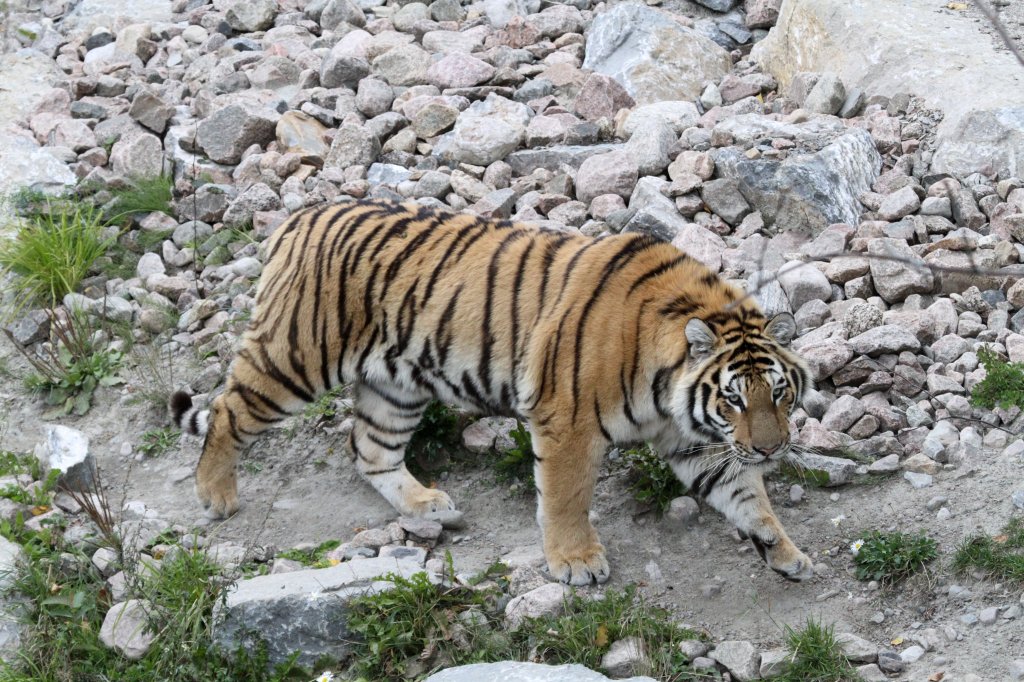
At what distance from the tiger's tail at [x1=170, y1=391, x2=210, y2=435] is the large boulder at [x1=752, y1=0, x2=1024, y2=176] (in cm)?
431

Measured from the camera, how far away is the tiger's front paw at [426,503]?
5160 millimetres

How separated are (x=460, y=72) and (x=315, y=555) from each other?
4.48 meters

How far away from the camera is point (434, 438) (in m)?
5.66

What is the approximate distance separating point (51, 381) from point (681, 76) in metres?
4.65

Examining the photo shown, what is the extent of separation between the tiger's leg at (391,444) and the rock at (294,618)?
93cm

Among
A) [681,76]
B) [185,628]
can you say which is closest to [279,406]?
[185,628]

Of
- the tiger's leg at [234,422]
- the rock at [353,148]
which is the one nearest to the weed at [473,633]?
the tiger's leg at [234,422]

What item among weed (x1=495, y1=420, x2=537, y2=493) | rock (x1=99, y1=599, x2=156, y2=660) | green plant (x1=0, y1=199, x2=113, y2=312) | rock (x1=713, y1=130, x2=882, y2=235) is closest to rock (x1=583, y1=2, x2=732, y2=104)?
rock (x1=713, y1=130, x2=882, y2=235)

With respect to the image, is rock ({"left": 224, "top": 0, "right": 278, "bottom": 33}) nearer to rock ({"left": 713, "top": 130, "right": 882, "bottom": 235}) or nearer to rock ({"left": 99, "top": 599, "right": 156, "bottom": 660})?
rock ({"left": 713, "top": 130, "right": 882, "bottom": 235})

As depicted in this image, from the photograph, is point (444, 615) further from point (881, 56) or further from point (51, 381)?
point (881, 56)

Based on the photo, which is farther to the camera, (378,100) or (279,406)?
(378,100)

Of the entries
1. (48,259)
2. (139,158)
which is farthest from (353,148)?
(48,259)

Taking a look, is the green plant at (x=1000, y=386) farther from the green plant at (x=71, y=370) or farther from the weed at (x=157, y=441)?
the green plant at (x=71, y=370)

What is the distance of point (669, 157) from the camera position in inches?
277
